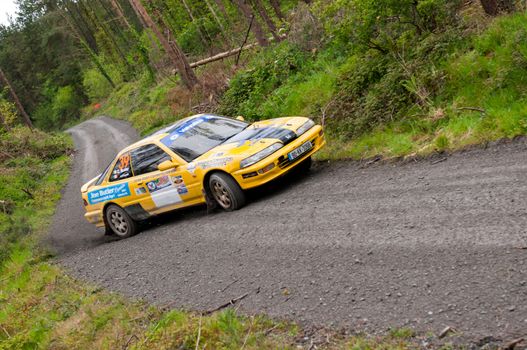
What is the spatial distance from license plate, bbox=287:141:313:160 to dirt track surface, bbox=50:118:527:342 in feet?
1.72

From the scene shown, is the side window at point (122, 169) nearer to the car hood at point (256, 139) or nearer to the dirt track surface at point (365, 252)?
the dirt track surface at point (365, 252)

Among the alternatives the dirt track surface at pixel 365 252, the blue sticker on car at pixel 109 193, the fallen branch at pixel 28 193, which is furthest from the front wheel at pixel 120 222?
the fallen branch at pixel 28 193

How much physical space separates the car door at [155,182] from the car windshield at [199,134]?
0.27m

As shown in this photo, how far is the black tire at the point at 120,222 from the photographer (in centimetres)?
1105

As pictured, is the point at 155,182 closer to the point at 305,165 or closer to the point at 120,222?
the point at 120,222

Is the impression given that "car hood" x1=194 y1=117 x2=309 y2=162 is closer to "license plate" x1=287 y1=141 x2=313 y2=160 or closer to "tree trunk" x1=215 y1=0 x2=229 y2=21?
"license plate" x1=287 y1=141 x2=313 y2=160

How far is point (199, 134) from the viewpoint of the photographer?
10.3m

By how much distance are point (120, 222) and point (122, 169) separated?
1.14 metres

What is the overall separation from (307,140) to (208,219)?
7.21ft

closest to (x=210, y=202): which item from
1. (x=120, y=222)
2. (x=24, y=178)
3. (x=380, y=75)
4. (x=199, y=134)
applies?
(x=199, y=134)

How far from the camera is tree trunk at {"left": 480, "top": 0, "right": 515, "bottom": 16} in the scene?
9586mm

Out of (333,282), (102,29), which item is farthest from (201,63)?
(102,29)

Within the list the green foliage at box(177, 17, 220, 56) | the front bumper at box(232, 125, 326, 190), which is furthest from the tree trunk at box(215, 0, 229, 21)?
the front bumper at box(232, 125, 326, 190)

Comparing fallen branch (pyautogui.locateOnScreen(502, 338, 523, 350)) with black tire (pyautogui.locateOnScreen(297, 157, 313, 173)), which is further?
black tire (pyautogui.locateOnScreen(297, 157, 313, 173))
